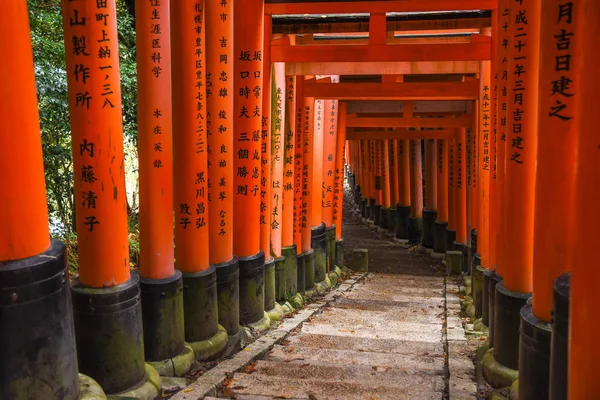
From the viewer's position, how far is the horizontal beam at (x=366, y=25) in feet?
26.2

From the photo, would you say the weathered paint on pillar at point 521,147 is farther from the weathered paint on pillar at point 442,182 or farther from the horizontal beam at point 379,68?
the weathered paint on pillar at point 442,182

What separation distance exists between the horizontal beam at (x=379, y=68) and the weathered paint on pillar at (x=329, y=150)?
10.3 feet

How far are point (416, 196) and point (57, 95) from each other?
13.7 m

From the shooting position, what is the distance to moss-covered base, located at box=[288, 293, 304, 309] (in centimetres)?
853

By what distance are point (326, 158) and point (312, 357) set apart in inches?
258

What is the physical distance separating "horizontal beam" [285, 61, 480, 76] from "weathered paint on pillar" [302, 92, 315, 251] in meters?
1.41

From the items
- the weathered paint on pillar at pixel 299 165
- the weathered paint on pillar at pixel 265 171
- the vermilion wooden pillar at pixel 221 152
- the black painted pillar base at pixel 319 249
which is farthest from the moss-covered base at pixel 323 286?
the vermilion wooden pillar at pixel 221 152

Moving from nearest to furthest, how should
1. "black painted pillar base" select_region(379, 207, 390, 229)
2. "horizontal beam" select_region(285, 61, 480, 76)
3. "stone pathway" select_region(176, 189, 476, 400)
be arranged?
"stone pathway" select_region(176, 189, 476, 400) → "horizontal beam" select_region(285, 61, 480, 76) → "black painted pillar base" select_region(379, 207, 390, 229)

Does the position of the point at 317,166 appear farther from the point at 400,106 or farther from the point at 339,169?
the point at 400,106

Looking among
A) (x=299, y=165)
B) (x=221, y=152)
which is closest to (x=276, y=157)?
(x=299, y=165)

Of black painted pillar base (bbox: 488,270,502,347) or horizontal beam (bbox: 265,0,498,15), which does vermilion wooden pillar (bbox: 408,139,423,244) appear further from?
black painted pillar base (bbox: 488,270,502,347)

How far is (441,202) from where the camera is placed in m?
16.5

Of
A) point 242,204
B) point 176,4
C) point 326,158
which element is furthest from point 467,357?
point 326,158

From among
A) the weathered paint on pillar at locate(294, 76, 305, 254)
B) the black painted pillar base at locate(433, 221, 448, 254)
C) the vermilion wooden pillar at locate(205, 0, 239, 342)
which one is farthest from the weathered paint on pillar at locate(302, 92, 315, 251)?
the black painted pillar base at locate(433, 221, 448, 254)
